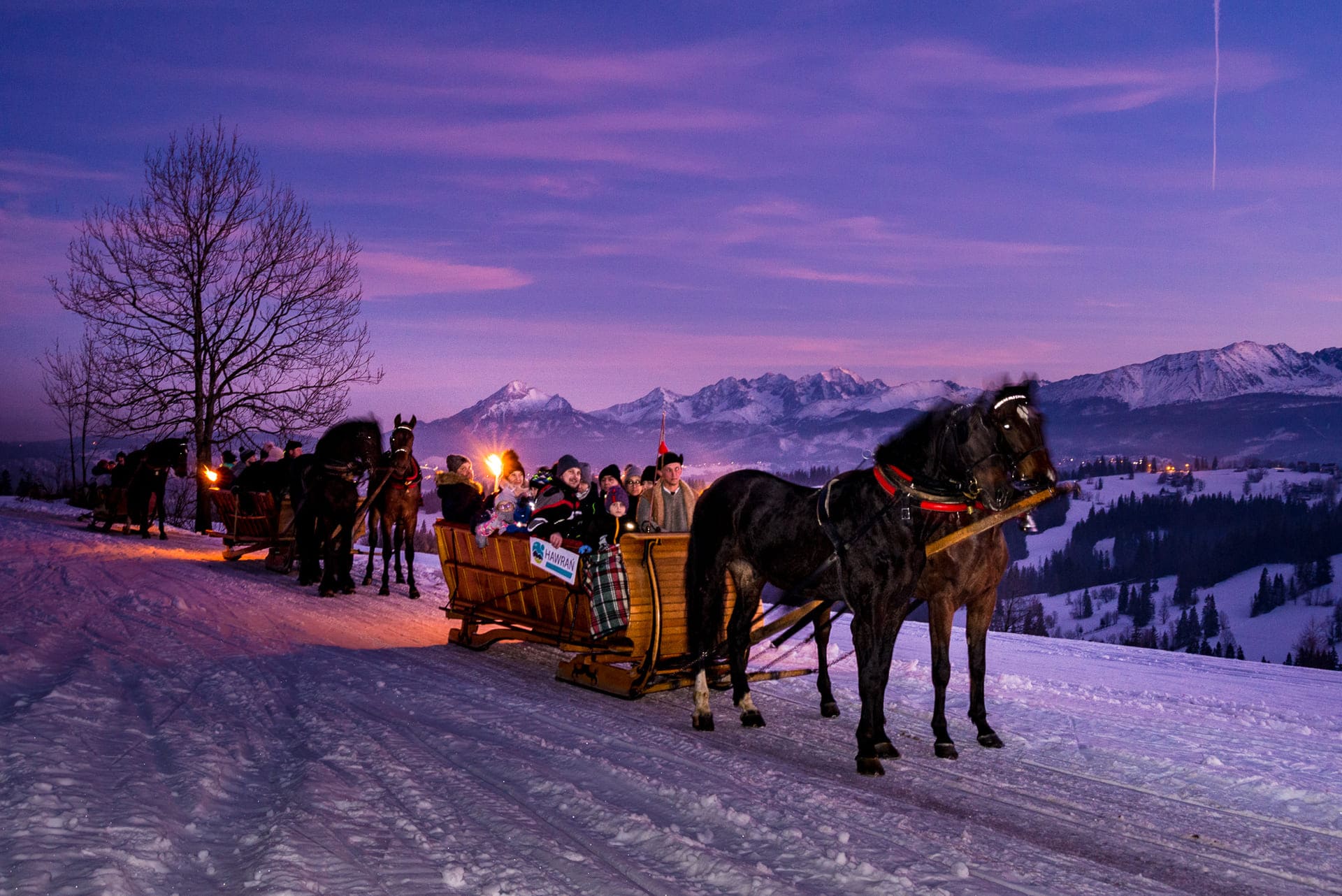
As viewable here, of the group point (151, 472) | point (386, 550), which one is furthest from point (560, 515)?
point (151, 472)

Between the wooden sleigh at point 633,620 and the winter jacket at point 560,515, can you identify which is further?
the winter jacket at point 560,515

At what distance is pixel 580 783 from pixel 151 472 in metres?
20.7

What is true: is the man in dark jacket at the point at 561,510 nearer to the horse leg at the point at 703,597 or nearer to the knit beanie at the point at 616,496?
the knit beanie at the point at 616,496

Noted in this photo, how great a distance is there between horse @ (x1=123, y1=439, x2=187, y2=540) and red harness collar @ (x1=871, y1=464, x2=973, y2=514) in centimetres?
2033

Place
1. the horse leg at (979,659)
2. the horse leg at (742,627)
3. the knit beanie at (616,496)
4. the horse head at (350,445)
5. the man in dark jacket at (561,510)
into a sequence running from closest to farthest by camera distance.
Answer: the horse leg at (979,659) < the horse leg at (742,627) < the man in dark jacket at (561,510) < the knit beanie at (616,496) < the horse head at (350,445)

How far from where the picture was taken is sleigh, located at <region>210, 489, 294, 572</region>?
17266mm

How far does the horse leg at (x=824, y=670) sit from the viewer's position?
8.11 metres

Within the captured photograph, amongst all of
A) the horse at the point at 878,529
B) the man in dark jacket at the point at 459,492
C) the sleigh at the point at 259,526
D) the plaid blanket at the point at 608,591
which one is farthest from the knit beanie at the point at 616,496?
the sleigh at the point at 259,526

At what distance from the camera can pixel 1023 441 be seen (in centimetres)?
671

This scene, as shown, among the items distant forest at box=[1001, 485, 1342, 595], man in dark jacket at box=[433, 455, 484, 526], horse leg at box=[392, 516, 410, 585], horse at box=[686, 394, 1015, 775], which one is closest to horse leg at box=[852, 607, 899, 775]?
horse at box=[686, 394, 1015, 775]

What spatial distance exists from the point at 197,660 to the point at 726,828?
18.9 ft

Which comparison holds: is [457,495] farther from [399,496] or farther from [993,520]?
[993,520]

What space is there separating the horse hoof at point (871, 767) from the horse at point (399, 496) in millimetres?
9293

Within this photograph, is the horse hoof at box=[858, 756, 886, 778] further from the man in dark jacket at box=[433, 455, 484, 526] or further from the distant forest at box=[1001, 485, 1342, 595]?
the distant forest at box=[1001, 485, 1342, 595]
